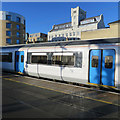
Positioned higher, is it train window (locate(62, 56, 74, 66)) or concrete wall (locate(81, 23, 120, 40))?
concrete wall (locate(81, 23, 120, 40))

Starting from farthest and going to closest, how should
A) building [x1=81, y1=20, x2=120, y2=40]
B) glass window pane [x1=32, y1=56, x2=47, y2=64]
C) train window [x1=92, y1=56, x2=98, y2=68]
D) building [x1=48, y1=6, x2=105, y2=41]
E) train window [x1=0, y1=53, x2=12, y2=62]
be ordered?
building [x1=48, y1=6, x2=105, y2=41]
building [x1=81, y1=20, x2=120, y2=40]
train window [x1=0, y1=53, x2=12, y2=62]
glass window pane [x1=32, y1=56, x2=47, y2=64]
train window [x1=92, y1=56, x2=98, y2=68]

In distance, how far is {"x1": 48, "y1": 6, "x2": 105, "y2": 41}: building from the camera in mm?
69750

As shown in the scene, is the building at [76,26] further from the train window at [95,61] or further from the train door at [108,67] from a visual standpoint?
the train door at [108,67]

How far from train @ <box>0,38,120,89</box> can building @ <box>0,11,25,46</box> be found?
40.9 metres

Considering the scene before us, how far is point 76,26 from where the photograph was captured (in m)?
75.0

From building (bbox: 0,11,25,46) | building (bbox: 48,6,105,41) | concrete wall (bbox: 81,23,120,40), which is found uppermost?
building (bbox: 48,6,105,41)

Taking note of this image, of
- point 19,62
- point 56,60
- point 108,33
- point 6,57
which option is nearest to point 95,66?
point 56,60

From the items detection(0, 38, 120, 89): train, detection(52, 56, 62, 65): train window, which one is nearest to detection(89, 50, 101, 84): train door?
detection(0, 38, 120, 89): train

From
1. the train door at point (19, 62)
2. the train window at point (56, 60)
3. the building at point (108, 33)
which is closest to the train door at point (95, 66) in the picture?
the train window at point (56, 60)

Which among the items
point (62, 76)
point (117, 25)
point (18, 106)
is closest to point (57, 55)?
point (62, 76)

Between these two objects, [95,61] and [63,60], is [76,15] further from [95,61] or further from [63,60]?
[95,61]

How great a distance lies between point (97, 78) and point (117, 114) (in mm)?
3524

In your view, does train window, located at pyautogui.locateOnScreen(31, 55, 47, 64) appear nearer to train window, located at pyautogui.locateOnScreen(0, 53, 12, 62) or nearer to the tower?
train window, located at pyautogui.locateOnScreen(0, 53, 12, 62)

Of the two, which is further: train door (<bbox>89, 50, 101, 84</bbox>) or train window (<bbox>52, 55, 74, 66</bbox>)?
train window (<bbox>52, 55, 74, 66</bbox>)
